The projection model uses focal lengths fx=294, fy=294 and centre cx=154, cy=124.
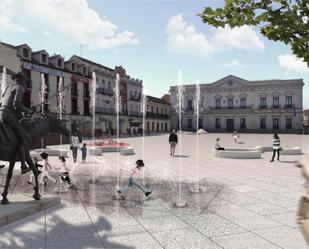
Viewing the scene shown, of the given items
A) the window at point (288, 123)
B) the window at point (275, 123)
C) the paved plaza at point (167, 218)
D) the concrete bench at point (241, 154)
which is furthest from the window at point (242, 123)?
the paved plaza at point (167, 218)

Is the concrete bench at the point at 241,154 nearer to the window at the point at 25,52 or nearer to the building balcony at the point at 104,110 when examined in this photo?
the window at the point at 25,52

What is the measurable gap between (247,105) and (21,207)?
6413 cm

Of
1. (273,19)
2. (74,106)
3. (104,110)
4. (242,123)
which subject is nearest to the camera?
(273,19)

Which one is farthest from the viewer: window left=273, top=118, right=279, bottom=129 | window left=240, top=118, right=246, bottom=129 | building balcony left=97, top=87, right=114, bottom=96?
window left=240, top=118, right=246, bottom=129

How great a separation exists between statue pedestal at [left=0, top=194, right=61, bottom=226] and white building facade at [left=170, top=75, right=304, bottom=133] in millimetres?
59983

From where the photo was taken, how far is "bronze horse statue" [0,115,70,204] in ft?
20.1

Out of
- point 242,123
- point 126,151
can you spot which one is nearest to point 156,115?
point 242,123

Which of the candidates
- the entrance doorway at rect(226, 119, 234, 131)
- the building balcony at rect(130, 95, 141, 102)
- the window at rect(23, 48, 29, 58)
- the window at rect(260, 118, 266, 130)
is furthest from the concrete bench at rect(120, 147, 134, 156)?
the window at rect(260, 118, 266, 130)

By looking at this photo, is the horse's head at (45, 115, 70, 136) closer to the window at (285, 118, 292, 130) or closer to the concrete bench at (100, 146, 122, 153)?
the concrete bench at (100, 146, 122, 153)

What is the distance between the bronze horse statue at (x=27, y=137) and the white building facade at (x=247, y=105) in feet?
195

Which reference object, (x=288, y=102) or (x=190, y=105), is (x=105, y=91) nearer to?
(x=190, y=105)

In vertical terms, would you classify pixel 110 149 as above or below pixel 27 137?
below

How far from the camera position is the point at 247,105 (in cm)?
6544

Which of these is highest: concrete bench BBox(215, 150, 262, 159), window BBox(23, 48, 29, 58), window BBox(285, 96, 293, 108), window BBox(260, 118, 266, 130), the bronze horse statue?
window BBox(23, 48, 29, 58)
